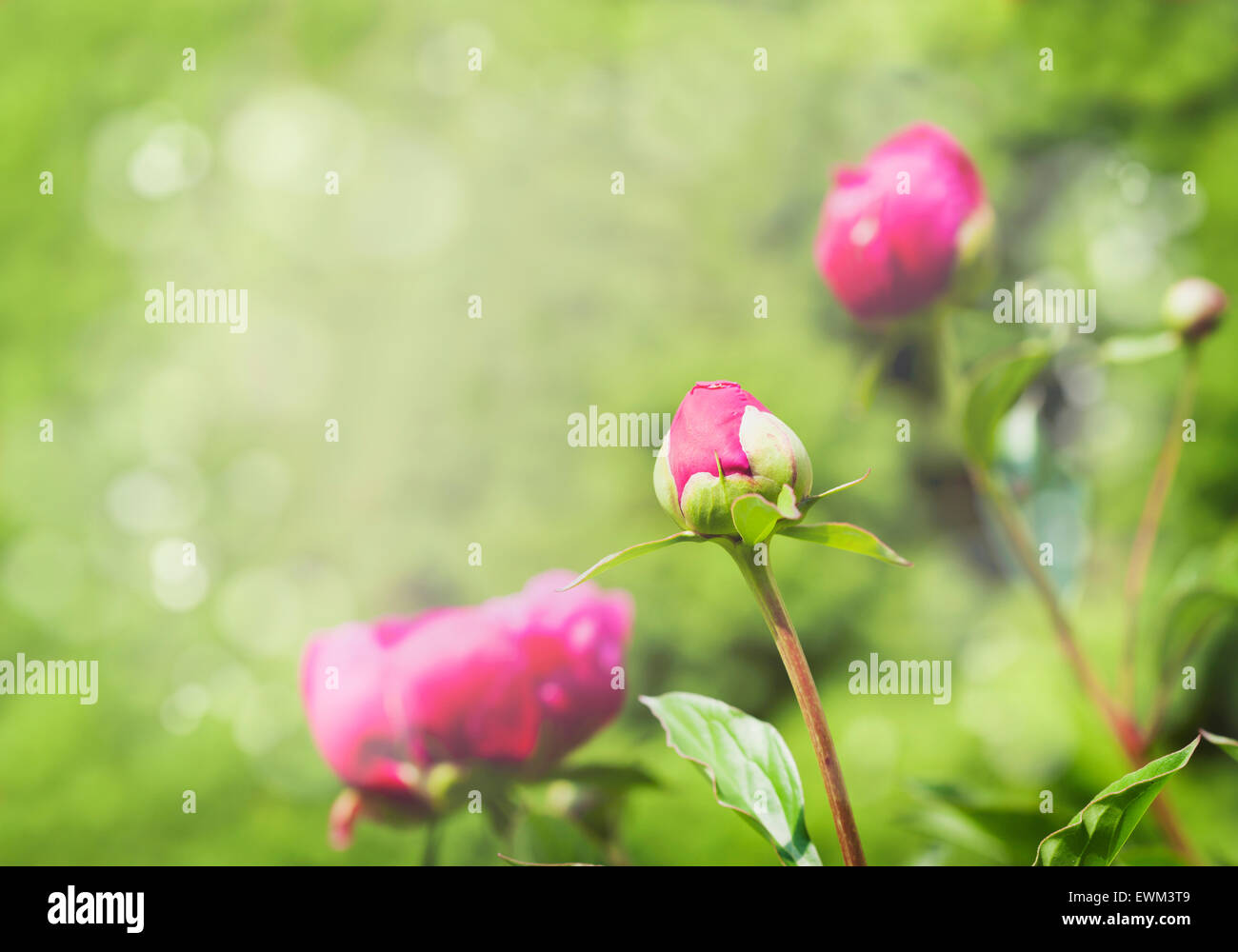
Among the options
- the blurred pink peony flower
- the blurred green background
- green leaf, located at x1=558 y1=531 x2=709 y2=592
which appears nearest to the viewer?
green leaf, located at x1=558 y1=531 x2=709 y2=592

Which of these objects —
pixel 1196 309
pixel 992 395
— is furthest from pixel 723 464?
pixel 1196 309

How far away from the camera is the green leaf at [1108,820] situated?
237 mm

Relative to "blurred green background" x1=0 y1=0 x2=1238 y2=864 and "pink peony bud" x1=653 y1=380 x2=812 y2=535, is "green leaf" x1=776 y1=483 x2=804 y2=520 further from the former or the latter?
"blurred green background" x1=0 y1=0 x2=1238 y2=864

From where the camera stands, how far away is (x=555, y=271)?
3.27 ft

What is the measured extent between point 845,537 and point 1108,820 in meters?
0.11

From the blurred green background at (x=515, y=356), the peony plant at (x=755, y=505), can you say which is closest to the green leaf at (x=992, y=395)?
the peony plant at (x=755, y=505)

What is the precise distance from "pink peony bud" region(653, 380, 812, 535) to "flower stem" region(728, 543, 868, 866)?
13mm

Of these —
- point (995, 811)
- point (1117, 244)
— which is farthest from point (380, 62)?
point (995, 811)

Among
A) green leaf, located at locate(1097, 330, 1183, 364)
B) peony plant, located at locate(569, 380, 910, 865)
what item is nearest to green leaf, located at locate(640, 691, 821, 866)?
peony plant, located at locate(569, 380, 910, 865)

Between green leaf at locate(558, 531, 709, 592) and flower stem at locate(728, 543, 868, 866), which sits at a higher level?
green leaf at locate(558, 531, 709, 592)

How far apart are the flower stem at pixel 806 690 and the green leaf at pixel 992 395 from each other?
0.13 m

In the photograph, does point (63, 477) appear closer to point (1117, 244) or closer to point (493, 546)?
point (493, 546)

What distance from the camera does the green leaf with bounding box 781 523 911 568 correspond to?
22 cm

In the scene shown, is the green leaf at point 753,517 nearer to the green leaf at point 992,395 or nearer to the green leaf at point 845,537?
the green leaf at point 845,537
